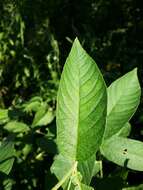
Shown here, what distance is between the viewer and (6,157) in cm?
89

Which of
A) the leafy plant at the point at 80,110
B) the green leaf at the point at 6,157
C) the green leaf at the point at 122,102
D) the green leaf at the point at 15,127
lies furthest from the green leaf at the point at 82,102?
the green leaf at the point at 15,127

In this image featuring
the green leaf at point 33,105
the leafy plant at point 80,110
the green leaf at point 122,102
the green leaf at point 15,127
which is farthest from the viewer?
the green leaf at point 33,105

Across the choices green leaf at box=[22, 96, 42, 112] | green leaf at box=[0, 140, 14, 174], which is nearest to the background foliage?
green leaf at box=[22, 96, 42, 112]

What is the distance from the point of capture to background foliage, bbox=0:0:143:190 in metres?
1.81

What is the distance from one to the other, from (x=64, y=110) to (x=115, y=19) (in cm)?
185

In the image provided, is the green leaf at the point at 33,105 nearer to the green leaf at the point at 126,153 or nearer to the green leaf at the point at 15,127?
the green leaf at the point at 15,127

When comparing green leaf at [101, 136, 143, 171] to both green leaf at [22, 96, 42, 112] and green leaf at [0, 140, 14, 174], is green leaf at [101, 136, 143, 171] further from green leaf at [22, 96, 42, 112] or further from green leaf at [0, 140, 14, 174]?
green leaf at [22, 96, 42, 112]

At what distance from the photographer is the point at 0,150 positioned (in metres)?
0.93

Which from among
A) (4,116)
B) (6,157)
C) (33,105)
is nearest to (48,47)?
(33,105)

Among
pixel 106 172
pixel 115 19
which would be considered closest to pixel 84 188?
pixel 106 172

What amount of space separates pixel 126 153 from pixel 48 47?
4.79ft

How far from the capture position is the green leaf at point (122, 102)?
792 millimetres

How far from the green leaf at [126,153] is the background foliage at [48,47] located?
757 millimetres

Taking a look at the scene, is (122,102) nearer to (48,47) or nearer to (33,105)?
(33,105)
